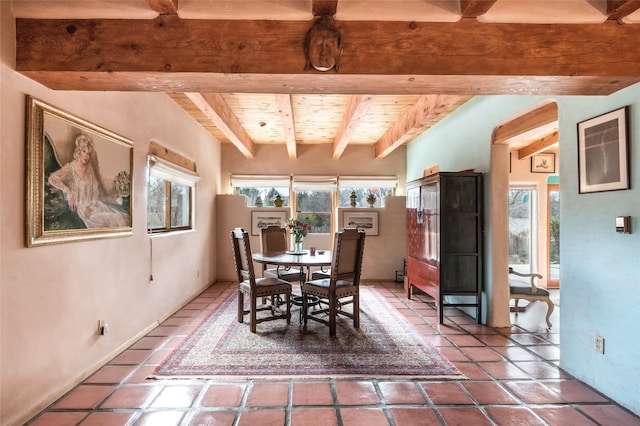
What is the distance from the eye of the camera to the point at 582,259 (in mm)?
2582

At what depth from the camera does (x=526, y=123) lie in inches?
135

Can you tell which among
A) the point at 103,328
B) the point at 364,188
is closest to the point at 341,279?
the point at 103,328

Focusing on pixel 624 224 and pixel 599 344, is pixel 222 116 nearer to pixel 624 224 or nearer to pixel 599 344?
pixel 624 224

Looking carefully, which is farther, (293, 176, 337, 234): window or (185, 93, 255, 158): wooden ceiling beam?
(293, 176, 337, 234): window

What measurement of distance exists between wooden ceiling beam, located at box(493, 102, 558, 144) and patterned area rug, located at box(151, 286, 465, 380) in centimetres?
236

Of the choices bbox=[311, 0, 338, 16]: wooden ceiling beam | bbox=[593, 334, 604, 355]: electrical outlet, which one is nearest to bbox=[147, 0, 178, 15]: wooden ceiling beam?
bbox=[311, 0, 338, 16]: wooden ceiling beam

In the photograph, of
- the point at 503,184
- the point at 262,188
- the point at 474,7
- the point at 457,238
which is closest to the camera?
the point at 474,7

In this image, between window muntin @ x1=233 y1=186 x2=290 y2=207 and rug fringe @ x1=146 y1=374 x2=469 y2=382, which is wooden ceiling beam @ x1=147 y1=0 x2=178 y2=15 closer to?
rug fringe @ x1=146 y1=374 x2=469 y2=382

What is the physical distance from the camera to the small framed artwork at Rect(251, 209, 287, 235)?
6.46 meters

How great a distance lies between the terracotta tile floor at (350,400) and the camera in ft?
6.75

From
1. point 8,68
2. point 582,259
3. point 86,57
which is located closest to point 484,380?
point 582,259

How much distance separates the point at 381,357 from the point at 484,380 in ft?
2.65

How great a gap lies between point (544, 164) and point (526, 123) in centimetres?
320

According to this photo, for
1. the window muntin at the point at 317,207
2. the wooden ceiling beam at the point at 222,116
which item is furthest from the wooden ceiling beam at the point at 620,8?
the window muntin at the point at 317,207
